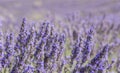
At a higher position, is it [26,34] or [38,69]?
[26,34]

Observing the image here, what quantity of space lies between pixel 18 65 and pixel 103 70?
0.85m

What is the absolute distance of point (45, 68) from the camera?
4215 millimetres

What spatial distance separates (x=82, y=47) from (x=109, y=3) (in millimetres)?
19221

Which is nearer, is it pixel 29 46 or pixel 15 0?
pixel 29 46

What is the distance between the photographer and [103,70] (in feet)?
13.5

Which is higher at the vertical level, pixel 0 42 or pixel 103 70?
pixel 0 42

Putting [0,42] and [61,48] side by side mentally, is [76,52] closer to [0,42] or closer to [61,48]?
[61,48]

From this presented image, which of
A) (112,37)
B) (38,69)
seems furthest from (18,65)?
(112,37)

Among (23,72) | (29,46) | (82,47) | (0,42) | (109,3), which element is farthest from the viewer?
(109,3)

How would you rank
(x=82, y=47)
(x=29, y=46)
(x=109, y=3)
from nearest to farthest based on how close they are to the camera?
1. (x=29, y=46)
2. (x=82, y=47)
3. (x=109, y=3)

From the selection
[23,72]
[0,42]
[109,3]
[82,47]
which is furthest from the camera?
[109,3]

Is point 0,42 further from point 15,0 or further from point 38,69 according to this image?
point 15,0

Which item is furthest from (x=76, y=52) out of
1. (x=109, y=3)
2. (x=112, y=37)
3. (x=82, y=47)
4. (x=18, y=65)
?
(x=109, y=3)

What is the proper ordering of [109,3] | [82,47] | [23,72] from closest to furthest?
1. [23,72]
2. [82,47]
3. [109,3]
